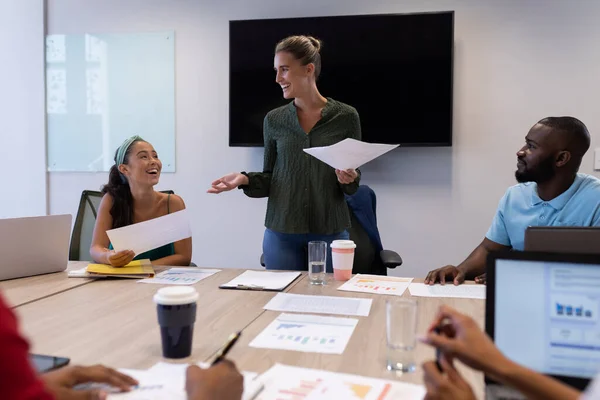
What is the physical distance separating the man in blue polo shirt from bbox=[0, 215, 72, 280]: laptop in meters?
1.44

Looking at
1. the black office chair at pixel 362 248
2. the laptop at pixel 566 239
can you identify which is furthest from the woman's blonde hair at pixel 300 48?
the laptop at pixel 566 239

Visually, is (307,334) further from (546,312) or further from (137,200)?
(137,200)

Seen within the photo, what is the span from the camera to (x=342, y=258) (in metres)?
1.82

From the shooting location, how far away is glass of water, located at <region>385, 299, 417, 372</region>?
1024mm

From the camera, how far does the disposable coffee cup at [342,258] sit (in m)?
1.81

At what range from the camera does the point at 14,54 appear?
3.77 meters

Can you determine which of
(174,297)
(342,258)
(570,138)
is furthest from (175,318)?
(570,138)

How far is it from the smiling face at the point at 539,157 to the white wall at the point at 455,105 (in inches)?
47.1

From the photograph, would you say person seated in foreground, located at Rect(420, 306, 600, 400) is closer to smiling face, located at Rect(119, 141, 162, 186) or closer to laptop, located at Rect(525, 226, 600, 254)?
laptop, located at Rect(525, 226, 600, 254)

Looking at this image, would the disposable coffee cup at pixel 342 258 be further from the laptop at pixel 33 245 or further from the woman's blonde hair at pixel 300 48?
the laptop at pixel 33 245

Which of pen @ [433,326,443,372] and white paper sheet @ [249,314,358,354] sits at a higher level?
pen @ [433,326,443,372]

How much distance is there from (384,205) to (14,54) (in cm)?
286

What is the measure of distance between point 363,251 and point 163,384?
70.3 inches

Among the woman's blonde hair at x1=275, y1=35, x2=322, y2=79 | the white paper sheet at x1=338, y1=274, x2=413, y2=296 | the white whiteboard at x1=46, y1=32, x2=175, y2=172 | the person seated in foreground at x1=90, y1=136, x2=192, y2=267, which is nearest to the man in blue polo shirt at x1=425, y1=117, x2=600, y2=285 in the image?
the white paper sheet at x1=338, y1=274, x2=413, y2=296
